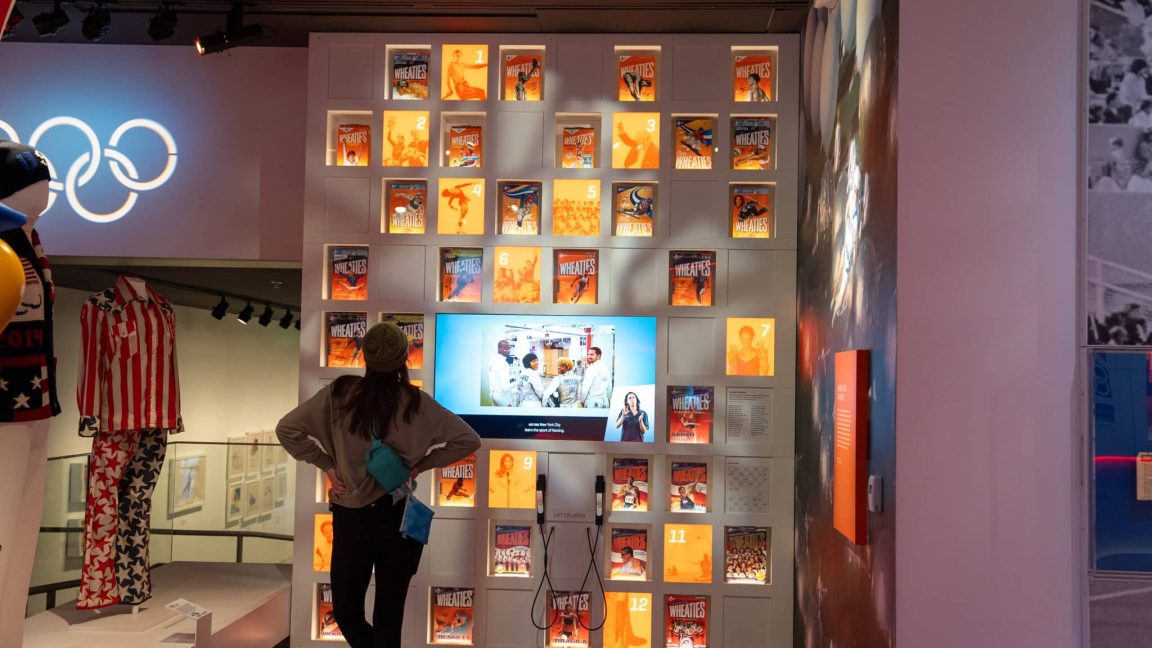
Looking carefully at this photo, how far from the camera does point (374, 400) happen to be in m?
3.48

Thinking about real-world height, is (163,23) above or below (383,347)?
above

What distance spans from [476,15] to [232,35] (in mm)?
1251

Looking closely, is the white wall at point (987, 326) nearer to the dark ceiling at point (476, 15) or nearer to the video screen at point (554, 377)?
the dark ceiling at point (476, 15)

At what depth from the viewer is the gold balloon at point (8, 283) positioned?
6.15 ft

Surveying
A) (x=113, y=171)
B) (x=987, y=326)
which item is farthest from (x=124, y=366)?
(x=987, y=326)

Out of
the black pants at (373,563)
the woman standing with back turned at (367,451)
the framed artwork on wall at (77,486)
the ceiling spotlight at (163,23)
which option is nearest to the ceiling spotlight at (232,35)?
the ceiling spotlight at (163,23)

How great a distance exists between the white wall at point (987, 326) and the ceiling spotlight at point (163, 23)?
3670 millimetres

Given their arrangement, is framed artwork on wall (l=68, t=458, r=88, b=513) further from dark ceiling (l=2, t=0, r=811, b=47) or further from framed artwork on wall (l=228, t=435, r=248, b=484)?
dark ceiling (l=2, t=0, r=811, b=47)

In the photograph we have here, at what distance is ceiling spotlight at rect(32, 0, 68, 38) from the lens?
4.57 metres

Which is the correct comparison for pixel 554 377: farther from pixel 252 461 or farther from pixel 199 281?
pixel 199 281

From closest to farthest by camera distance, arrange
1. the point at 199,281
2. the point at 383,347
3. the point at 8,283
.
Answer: the point at 8,283, the point at 383,347, the point at 199,281

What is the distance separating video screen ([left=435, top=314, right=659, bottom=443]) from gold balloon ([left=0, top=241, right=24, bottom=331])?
9.22 feet

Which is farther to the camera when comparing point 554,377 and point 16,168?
point 554,377

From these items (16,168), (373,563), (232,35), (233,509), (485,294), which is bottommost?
(233,509)
